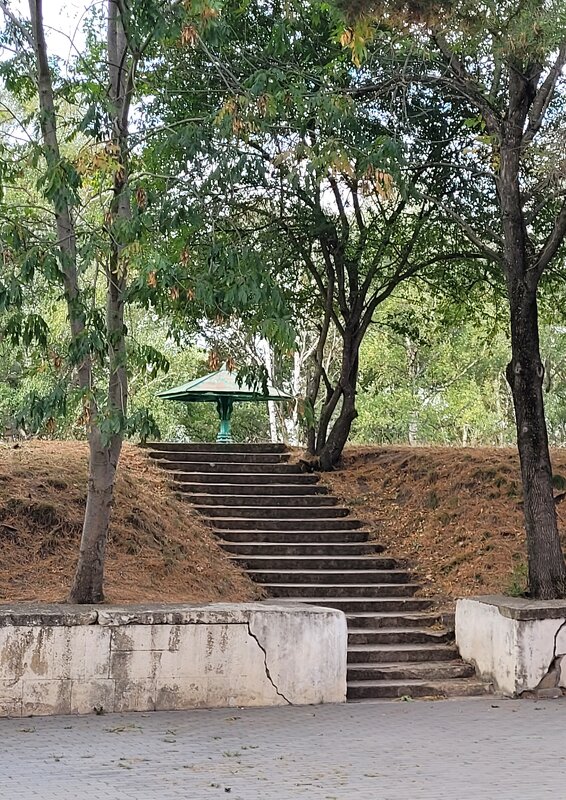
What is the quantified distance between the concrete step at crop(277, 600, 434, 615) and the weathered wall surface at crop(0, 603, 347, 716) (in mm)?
2263

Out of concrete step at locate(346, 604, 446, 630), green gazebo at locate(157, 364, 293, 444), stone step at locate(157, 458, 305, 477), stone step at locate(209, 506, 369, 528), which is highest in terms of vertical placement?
green gazebo at locate(157, 364, 293, 444)

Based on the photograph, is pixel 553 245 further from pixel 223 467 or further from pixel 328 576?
pixel 223 467

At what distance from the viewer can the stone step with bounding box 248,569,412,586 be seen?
11.9m

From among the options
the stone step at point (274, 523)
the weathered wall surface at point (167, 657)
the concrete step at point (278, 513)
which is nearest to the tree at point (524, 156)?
the weathered wall surface at point (167, 657)

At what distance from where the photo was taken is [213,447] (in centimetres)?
1683

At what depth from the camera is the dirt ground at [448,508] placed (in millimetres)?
11906

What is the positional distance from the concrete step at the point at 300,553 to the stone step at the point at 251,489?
1671mm

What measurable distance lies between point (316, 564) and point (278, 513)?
181cm

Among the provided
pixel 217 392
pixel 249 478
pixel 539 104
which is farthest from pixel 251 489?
pixel 539 104

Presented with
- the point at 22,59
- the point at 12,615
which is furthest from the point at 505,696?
the point at 22,59

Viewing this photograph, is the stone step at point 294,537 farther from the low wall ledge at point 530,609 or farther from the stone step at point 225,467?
the low wall ledge at point 530,609

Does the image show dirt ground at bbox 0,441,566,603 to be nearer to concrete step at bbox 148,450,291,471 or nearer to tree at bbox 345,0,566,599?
concrete step at bbox 148,450,291,471

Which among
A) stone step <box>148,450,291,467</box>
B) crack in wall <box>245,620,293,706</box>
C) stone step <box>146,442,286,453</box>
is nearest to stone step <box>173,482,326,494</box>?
stone step <box>148,450,291,467</box>

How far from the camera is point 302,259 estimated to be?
1597 centimetres
